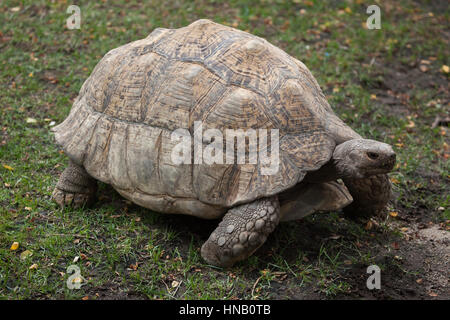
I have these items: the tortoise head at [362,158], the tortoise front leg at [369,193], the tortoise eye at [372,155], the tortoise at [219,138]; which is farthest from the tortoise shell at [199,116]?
the tortoise front leg at [369,193]

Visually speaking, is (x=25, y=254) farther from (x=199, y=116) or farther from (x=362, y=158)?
(x=362, y=158)

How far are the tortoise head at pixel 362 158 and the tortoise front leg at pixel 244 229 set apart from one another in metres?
0.57

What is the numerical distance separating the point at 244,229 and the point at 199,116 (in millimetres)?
912

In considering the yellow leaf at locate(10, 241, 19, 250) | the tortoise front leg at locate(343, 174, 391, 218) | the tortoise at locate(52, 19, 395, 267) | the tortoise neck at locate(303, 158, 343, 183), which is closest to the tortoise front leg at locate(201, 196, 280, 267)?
the tortoise at locate(52, 19, 395, 267)

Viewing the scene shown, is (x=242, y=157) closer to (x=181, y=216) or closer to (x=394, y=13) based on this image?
(x=181, y=216)

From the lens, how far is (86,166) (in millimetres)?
4441

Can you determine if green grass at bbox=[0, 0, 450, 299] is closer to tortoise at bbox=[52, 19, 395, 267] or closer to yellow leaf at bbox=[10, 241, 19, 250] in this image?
yellow leaf at bbox=[10, 241, 19, 250]

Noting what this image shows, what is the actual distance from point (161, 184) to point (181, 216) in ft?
2.09

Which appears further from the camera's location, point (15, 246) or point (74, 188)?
point (74, 188)

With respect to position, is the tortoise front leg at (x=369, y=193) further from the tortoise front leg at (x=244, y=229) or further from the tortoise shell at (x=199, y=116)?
the tortoise front leg at (x=244, y=229)

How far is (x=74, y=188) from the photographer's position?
4.60 metres

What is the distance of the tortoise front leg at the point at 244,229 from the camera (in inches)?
150

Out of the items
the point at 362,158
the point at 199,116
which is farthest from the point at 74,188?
the point at 362,158

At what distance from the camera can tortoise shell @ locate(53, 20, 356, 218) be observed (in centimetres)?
387
